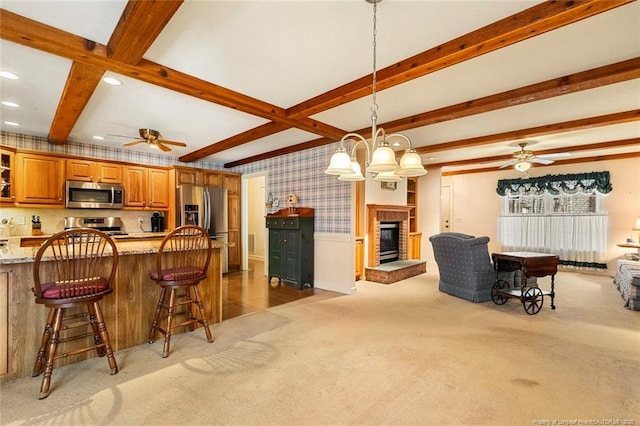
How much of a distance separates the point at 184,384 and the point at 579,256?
7.71m

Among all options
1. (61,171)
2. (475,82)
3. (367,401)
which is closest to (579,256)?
(475,82)

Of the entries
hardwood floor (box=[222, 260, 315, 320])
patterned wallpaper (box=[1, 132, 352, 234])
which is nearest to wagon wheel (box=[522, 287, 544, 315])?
patterned wallpaper (box=[1, 132, 352, 234])

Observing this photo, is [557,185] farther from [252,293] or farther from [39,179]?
[39,179]

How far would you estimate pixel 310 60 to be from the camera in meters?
2.45

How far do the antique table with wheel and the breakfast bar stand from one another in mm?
3596

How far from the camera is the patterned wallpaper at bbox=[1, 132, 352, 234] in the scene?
4688 mm

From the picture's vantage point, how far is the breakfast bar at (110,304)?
2.11m

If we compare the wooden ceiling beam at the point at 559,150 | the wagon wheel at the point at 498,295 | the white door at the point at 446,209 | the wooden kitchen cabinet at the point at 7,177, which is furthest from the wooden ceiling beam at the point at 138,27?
the white door at the point at 446,209

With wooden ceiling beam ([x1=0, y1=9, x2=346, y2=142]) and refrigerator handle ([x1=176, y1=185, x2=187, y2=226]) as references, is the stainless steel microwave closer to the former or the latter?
refrigerator handle ([x1=176, y1=185, x2=187, y2=226])

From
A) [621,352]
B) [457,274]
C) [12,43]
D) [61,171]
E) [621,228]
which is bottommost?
[621,352]

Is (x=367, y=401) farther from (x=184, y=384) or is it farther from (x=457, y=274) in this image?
(x=457, y=274)

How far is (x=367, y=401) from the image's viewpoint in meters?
1.89

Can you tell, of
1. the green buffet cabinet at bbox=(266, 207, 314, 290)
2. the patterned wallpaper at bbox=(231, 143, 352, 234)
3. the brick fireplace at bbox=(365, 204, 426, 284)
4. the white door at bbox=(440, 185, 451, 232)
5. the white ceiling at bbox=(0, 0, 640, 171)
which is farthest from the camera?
the white door at bbox=(440, 185, 451, 232)

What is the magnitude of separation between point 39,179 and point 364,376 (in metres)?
5.21
